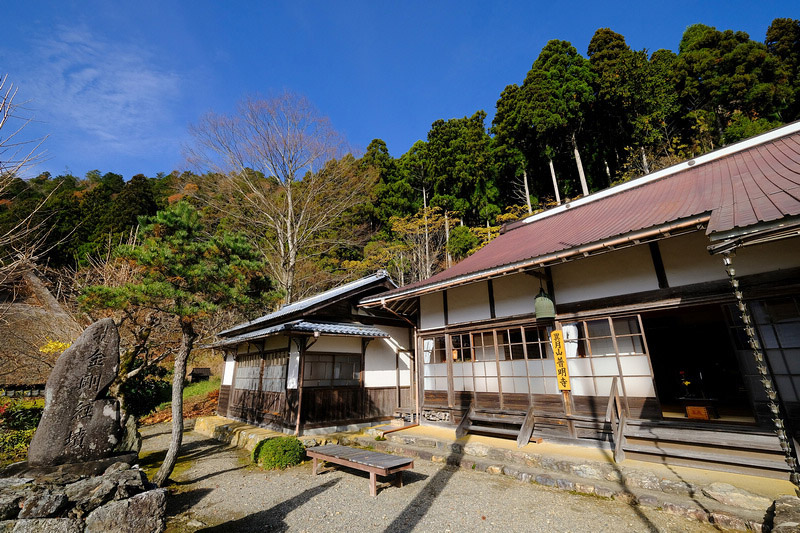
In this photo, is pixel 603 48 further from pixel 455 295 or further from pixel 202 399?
pixel 202 399

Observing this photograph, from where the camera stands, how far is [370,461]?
510 cm

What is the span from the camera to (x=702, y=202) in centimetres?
564

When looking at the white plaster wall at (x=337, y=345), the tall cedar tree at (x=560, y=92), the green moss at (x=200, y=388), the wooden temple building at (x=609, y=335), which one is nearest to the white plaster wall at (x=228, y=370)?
the wooden temple building at (x=609, y=335)

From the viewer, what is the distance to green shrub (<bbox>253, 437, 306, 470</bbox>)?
6645mm

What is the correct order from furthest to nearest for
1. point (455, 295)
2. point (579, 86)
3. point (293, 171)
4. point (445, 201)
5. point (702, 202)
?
point (445, 201) < point (579, 86) < point (293, 171) < point (455, 295) < point (702, 202)

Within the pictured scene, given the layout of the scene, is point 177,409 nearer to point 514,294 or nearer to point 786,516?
point 514,294

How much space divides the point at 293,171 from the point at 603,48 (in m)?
18.2

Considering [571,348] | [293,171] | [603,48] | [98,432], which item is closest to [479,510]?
[571,348]

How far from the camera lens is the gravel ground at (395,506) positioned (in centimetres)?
387

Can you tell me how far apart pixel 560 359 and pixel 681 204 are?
357 cm

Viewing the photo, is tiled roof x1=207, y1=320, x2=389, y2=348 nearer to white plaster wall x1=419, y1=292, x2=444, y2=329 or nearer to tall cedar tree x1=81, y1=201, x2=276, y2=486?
white plaster wall x1=419, y1=292, x2=444, y2=329

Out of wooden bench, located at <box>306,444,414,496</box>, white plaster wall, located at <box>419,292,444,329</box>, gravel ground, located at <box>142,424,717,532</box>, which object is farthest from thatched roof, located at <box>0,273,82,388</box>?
white plaster wall, located at <box>419,292,444,329</box>

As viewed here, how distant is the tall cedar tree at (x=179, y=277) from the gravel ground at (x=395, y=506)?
143 centimetres

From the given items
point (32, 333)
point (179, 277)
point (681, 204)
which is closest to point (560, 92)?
point (681, 204)
